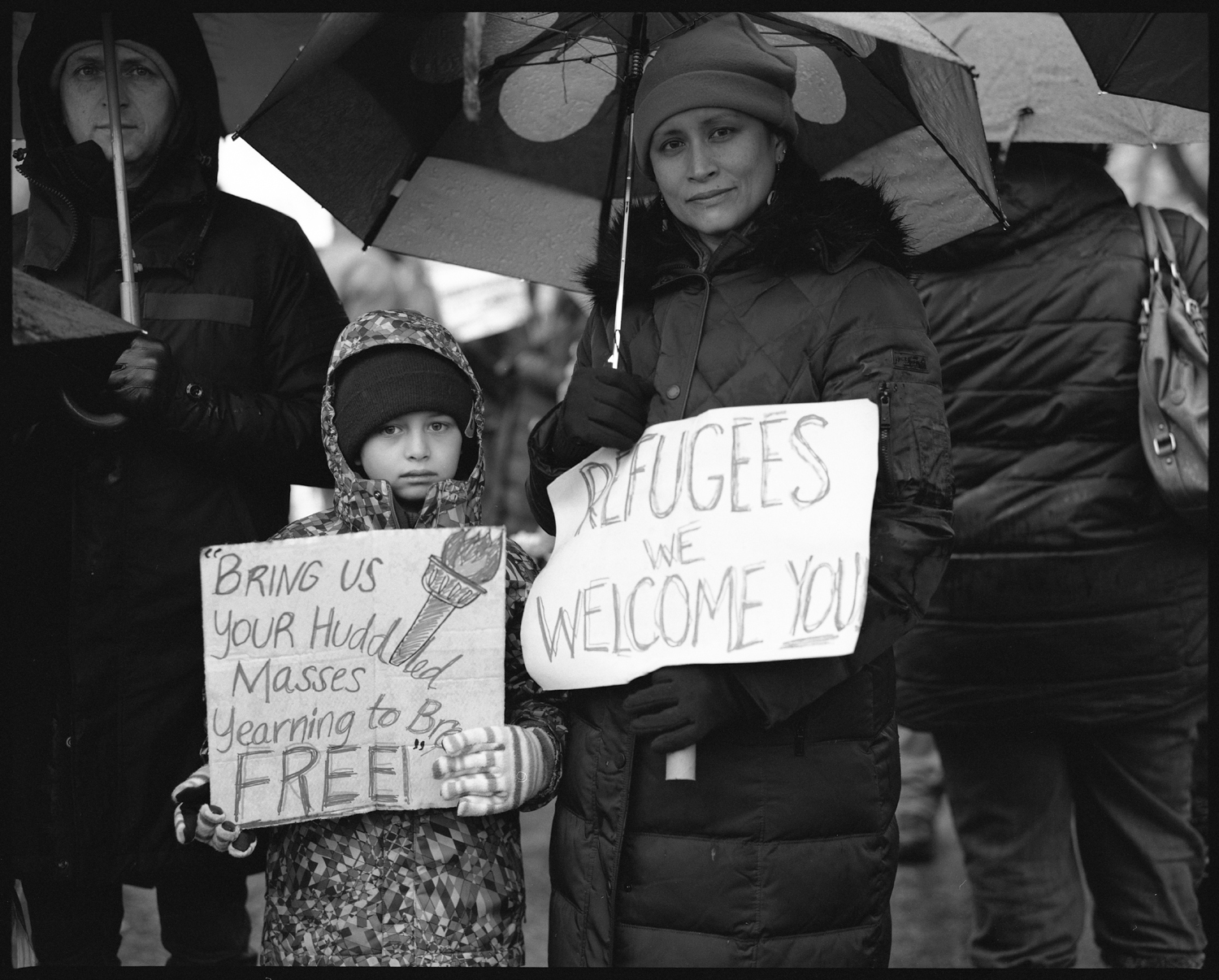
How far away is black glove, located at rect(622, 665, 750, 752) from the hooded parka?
41 millimetres

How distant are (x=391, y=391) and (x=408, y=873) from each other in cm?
87

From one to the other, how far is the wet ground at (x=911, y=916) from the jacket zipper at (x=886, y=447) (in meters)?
1.75

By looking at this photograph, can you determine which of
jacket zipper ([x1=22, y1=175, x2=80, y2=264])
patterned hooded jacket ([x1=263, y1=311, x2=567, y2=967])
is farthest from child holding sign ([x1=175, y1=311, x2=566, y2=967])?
jacket zipper ([x1=22, y1=175, x2=80, y2=264])

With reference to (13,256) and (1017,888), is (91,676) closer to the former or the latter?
(13,256)

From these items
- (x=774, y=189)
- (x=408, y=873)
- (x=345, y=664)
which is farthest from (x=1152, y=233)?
(x=408, y=873)

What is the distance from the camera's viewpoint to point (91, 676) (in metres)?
2.97

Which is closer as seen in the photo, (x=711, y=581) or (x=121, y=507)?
(x=711, y=581)

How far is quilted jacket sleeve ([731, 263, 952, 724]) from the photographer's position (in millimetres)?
2502

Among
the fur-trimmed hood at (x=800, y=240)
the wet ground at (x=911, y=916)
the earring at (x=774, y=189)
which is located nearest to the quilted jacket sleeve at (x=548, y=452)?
the fur-trimmed hood at (x=800, y=240)

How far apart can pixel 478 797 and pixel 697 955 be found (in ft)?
1.47

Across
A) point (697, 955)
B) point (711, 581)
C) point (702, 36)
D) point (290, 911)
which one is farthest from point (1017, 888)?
point (702, 36)

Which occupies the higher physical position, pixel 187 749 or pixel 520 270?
pixel 520 270

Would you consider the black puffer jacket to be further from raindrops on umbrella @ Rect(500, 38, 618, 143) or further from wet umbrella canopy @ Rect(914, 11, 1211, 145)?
raindrops on umbrella @ Rect(500, 38, 618, 143)

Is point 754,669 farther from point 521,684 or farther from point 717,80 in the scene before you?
point 717,80
